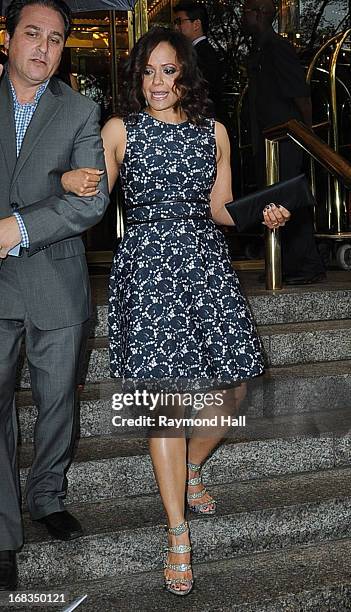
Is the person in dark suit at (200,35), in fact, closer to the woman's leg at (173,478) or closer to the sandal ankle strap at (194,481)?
the sandal ankle strap at (194,481)

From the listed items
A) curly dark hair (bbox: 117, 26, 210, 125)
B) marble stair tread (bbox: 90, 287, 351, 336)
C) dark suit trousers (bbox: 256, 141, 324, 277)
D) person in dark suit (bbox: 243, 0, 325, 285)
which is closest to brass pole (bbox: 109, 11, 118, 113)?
person in dark suit (bbox: 243, 0, 325, 285)

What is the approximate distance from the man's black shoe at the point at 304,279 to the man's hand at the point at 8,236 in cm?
333

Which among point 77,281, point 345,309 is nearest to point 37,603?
point 77,281

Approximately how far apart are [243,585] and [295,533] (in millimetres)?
540

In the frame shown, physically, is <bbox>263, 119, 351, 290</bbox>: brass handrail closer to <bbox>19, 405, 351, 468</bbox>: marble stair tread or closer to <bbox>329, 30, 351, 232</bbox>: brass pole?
<bbox>19, 405, 351, 468</bbox>: marble stair tread

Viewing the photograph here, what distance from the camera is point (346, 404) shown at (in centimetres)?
487

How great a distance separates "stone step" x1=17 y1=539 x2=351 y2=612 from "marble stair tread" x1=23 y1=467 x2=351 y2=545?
0.19 meters

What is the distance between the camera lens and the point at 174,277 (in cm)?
349

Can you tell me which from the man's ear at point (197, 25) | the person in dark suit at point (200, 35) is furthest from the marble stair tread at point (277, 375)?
the man's ear at point (197, 25)

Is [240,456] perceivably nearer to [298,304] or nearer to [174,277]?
[174,277]

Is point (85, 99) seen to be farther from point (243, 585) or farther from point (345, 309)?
point (345, 309)

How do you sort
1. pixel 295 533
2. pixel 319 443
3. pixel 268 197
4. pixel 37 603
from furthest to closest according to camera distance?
pixel 319 443 < pixel 295 533 < pixel 268 197 < pixel 37 603

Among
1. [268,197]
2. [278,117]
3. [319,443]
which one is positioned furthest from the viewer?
[278,117]

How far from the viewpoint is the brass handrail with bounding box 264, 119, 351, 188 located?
16.5 feet
